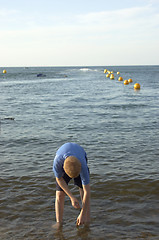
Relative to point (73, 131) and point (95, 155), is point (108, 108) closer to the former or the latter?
point (73, 131)

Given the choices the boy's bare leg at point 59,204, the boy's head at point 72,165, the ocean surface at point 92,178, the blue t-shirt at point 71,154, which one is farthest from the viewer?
the ocean surface at point 92,178

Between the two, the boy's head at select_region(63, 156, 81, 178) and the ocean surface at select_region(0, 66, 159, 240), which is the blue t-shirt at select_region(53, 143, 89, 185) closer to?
the boy's head at select_region(63, 156, 81, 178)

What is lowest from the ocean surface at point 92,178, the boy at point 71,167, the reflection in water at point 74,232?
the reflection in water at point 74,232

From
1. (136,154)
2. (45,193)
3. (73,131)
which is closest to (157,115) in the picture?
(73,131)

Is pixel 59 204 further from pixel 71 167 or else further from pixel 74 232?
pixel 71 167

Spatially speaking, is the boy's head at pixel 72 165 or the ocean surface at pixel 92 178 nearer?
the boy's head at pixel 72 165

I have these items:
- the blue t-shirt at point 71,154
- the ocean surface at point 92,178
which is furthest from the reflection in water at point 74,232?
the blue t-shirt at point 71,154

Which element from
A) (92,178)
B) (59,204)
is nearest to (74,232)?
(59,204)

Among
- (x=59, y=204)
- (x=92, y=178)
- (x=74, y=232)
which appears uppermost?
(x=59, y=204)

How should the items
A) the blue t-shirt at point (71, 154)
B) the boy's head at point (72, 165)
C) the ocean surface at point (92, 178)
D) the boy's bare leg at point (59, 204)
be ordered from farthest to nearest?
1. the ocean surface at point (92, 178)
2. the boy's bare leg at point (59, 204)
3. the blue t-shirt at point (71, 154)
4. the boy's head at point (72, 165)

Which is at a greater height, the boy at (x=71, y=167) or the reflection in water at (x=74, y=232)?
the boy at (x=71, y=167)

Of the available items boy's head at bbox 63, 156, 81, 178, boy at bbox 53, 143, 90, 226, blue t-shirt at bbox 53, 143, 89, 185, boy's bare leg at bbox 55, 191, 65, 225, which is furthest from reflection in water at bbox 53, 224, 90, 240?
boy's head at bbox 63, 156, 81, 178

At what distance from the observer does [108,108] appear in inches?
739

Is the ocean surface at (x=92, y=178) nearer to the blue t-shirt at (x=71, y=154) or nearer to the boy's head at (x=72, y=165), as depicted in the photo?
the blue t-shirt at (x=71, y=154)
